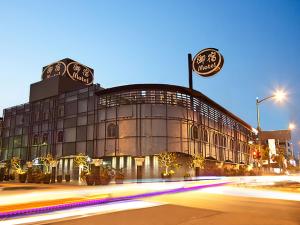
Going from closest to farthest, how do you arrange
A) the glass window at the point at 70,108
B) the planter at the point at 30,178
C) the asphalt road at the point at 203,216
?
the asphalt road at the point at 203,216 < the planter at the point at 30,178 < the glass window at the point at 70,108

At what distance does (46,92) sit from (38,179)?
26.8m

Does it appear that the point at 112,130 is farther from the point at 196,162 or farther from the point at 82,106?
the point at 196,162

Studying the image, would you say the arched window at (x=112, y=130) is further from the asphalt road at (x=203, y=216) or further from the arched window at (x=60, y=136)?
the asphalt road at (x=203, y=216)

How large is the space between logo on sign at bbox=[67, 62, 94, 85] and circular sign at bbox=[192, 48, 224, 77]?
31.9 metres

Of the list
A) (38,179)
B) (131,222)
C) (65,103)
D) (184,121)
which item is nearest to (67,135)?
(65,103)

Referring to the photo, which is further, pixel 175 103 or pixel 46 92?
pixel 46 92

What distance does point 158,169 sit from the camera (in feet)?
151

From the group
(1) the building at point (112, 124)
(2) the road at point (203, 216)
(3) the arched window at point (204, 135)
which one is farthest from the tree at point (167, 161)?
(2) the road at point (203, 216)

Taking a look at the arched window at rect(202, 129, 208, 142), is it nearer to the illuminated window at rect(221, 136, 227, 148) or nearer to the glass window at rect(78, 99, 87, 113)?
the illuminated window at rect(221, 136, 227, 148)

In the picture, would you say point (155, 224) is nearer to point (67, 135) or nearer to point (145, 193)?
point (145, 193)

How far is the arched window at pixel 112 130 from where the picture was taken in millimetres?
48375

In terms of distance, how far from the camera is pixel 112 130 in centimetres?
4884

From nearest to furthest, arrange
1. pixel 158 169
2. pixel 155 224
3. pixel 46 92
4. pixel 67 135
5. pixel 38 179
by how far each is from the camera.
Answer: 1. pixel 155 224
2. pixel 38 179
3. pixel 158 169
4. pixel 67 135
5. pixel 46 92

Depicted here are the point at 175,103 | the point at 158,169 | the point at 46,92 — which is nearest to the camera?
the point at 158,169
